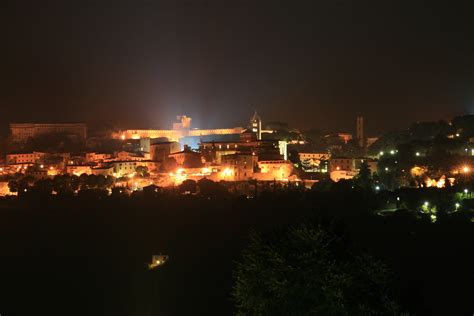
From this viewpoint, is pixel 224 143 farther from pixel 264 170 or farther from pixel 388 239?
pixel 388 239

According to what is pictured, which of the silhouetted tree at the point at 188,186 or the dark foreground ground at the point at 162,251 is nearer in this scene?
the dark foreground ground at the point at 162,251

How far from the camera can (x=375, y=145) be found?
33750 millimetres

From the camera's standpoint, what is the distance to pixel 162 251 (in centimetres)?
2258

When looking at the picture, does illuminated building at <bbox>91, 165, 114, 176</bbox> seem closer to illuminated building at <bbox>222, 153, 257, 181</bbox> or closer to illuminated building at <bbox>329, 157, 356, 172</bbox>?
illuminated building at <bbox>222, 153, 257, 181</bbox>

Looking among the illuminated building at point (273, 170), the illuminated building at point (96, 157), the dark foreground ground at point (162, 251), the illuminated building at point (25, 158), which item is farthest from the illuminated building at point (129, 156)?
the illuminated building at point (273, 170)

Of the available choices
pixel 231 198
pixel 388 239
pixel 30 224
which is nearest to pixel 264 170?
pixel 231 198

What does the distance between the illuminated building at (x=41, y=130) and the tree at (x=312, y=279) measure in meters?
36.3

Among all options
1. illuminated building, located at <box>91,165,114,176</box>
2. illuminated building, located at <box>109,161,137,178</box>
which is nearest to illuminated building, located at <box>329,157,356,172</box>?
illuminated building, located at <box>109,161,137,178</box>

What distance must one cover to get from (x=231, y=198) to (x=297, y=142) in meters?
13.5

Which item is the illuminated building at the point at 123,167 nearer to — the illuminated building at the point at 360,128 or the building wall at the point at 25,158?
the building wall at the point at 25,158

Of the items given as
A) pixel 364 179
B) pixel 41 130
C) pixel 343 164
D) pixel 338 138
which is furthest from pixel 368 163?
pixel 41 130

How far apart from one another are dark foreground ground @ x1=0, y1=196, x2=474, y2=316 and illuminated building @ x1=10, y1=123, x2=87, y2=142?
14.9 m

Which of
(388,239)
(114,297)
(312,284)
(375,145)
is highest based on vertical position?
(375,145)

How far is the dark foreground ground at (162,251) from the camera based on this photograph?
1794cm
